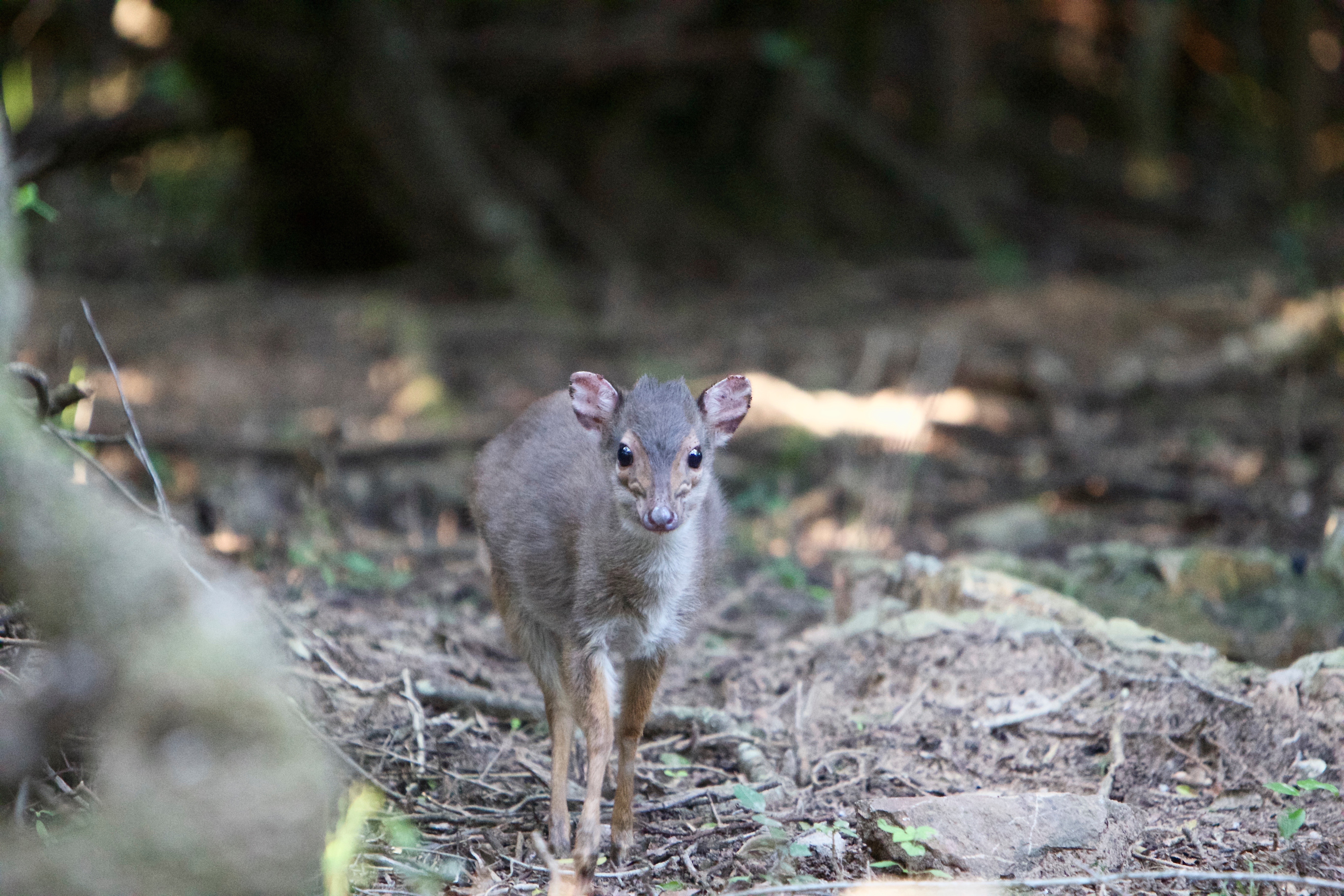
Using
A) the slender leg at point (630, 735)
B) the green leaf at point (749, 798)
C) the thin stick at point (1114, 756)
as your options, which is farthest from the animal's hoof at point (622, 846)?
the thin stick at point (1114, 756)

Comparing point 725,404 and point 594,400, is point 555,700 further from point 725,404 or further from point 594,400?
point 725,404

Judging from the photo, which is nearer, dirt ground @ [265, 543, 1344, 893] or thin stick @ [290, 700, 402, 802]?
thin stick @ [290, 700, 402, 802]

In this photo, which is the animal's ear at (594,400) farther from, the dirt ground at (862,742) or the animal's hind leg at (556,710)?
the dirt ground at (862,742)

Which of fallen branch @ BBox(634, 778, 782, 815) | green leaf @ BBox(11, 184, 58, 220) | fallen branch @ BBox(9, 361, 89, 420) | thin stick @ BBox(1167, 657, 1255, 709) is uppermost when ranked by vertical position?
green leaf @ BBox(11, 184, 58, 220)

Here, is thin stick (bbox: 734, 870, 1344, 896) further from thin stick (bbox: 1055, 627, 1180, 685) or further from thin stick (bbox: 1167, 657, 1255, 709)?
thin stick (bbox: 1055, 627, 1180, 685)

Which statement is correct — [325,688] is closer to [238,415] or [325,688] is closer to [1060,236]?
[238,415]

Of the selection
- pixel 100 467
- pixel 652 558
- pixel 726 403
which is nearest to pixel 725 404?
pixel 726 403

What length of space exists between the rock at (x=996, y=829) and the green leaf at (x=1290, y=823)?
35 centimetres

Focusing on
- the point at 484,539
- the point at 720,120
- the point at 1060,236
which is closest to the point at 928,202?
the point at 1060,236


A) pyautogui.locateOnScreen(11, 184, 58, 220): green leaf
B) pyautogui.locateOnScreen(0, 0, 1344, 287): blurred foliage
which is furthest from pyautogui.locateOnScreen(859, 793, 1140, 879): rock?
pyautogui.locateOnScreen(0, 0, 1344, 287): blurred foliage

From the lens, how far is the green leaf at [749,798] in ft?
10.9

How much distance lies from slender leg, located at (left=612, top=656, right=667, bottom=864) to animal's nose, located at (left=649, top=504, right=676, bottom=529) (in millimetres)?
493

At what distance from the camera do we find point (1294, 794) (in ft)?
11.3

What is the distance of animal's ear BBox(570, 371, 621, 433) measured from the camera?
148 inches
